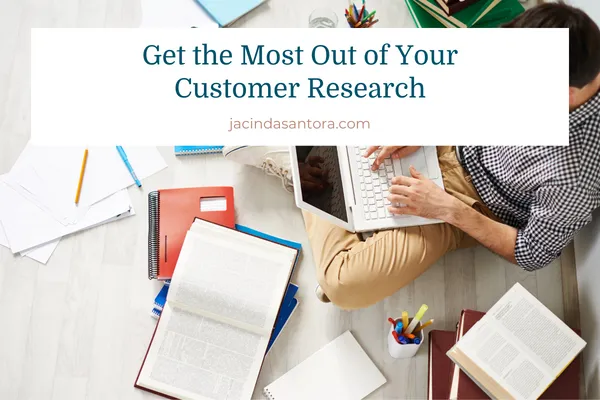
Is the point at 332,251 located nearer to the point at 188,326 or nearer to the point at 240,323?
the point at 240,323

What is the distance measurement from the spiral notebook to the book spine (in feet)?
1.43

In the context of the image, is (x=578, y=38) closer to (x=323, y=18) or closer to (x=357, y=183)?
(x=357, y=183)

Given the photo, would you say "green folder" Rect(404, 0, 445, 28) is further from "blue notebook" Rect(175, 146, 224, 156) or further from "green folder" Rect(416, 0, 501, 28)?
"blue notebook" Rect(175, 146, 224, 156)

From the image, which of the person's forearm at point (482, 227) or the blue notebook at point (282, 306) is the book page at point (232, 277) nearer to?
the blue notebook at point (282, 306)

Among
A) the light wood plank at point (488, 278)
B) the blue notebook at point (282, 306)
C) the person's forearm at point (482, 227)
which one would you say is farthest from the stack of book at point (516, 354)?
the blue notebook at point (282, 306)

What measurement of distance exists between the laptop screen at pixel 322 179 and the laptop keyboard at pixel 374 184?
6 cm

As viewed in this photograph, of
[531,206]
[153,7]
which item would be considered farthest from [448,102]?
[153,7]

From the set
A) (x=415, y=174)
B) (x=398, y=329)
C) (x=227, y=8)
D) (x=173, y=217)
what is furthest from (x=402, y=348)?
(x=227, y=8)

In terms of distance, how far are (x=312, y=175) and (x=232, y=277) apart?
357 mm

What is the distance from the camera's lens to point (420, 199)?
137 cm

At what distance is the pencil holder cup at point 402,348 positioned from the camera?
1.44m

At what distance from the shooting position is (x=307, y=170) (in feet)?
4.44

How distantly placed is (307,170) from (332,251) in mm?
221

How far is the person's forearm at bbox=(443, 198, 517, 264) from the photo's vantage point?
137 cm
